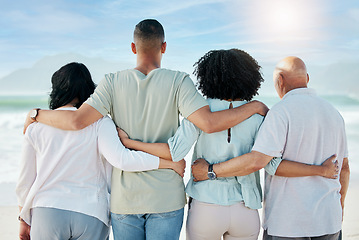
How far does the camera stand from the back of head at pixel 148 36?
217cm

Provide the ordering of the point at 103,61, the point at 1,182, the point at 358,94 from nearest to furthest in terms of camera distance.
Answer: the point at 1,182 < the point at 358,94 < the point at 103,61

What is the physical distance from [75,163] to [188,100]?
67 cm

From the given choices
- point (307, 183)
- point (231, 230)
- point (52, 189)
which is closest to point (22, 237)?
point (52, 189)

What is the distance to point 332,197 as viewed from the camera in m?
2.05

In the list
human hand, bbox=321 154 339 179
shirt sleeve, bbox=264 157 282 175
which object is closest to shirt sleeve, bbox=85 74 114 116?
shirt sleeve, bbox=264 157 282 175

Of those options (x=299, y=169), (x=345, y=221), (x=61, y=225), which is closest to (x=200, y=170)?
(x=299, y=169)

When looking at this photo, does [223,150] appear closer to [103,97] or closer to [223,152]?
[223,152]

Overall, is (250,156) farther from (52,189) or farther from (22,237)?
(22,237)

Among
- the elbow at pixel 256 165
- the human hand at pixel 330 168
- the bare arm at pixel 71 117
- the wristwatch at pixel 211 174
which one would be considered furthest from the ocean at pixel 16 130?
the human hand at pixel 330 168

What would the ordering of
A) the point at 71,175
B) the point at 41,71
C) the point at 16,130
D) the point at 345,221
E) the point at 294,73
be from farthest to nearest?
the point at 41,71 < the point at 16,130 < the point at 345,221 < the point at 294,73 < the point at 71,175

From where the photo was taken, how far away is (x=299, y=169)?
1980mm

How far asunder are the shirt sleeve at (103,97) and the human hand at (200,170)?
1.81ft

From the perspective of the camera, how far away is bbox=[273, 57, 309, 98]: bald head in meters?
2.13

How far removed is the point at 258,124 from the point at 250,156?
0.67ft
